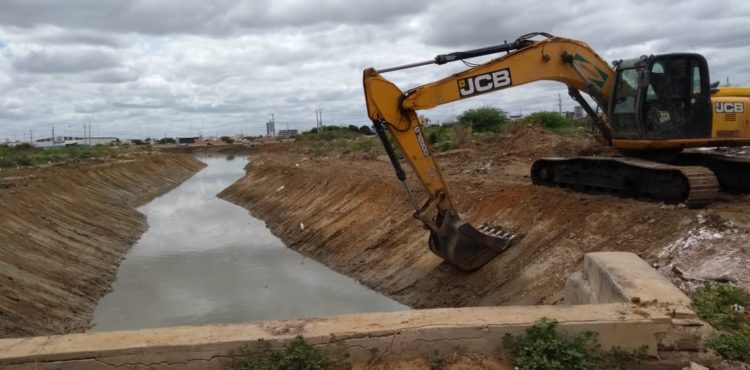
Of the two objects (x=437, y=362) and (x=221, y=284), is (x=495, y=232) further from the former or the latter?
(x=437, y=362)

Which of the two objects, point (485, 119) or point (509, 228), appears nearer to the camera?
point (509, 228)

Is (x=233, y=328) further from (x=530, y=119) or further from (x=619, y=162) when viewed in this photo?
(x=530, y=119)

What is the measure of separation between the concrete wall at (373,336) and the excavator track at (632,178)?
5.07 meters

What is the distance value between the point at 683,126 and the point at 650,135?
0.56 m

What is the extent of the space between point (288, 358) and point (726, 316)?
4.01m

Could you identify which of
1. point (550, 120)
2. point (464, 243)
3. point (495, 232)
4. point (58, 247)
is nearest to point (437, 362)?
point (464, 243)

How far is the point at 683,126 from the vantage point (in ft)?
36.7

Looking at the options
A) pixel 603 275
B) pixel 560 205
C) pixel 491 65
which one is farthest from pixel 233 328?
pixel 560 205

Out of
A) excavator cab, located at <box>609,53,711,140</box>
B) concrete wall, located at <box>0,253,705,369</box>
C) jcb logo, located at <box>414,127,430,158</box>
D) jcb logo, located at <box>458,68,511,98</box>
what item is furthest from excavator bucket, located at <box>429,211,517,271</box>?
concrete wall, located at <box>0,253,705,369</box>

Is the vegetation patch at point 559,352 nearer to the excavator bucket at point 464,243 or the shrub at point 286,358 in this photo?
the shrub at point 286,358

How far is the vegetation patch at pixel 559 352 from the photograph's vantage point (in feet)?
16.2

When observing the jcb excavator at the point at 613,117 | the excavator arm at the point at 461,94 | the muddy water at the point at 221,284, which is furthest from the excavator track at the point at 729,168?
the muddy water at the point at 221,284

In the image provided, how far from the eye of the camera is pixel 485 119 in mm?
37219

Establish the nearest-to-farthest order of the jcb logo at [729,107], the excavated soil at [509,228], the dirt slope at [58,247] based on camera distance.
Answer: the excavated soil at [509,228], the jcb logo at [729,107], the dirt slope at [58,247]
